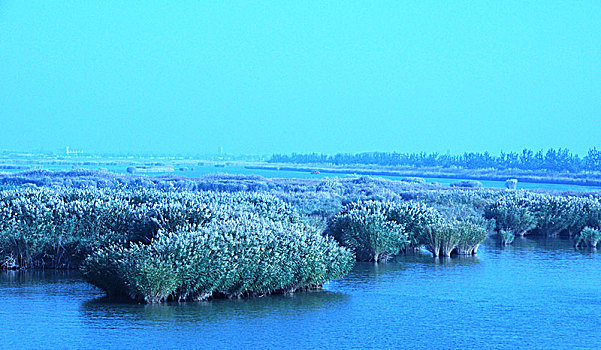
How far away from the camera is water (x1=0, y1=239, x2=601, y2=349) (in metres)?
11.7

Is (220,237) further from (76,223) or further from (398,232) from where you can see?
(398,232)

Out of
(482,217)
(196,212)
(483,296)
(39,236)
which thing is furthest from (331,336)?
(482,217)

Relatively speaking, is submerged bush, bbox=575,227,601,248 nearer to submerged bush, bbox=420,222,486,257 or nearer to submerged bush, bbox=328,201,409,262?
submerged bush, bbox=420,222,486,257

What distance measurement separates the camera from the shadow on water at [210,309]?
12852mm

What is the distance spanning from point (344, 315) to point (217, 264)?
7.92 feet

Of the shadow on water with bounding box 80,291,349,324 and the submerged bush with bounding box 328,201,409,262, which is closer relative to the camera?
the shadow on water with bounding box 80,291,349,324

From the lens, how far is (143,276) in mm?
13516

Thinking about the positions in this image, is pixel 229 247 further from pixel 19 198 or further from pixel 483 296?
pixel 19 198

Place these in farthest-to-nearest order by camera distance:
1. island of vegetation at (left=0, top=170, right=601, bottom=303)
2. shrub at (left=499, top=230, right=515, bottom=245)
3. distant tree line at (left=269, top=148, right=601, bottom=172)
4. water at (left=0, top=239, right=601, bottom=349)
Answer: distant tree line at (left=269, top=148, right=601, bottom=172) < shrub at (left=499, top=230, right=515, bottom=245) < island of vegetation at (left=0, top=170, right=601, bottom=303) < water at (left=0, top=239, right=601, bottom=349)

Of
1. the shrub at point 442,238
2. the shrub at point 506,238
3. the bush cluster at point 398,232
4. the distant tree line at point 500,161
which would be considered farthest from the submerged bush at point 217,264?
the distant tree line at point 500,161

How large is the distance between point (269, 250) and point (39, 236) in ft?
20.1

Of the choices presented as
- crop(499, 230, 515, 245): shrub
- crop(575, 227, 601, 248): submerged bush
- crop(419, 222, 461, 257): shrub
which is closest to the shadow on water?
crop(419, 222, 461, 257): shrub

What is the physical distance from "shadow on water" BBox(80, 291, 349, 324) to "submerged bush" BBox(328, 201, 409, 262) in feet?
17.8

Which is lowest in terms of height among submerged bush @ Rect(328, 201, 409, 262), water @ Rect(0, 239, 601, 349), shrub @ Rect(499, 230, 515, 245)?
water @ Rect(0, 239, 601, 349)
